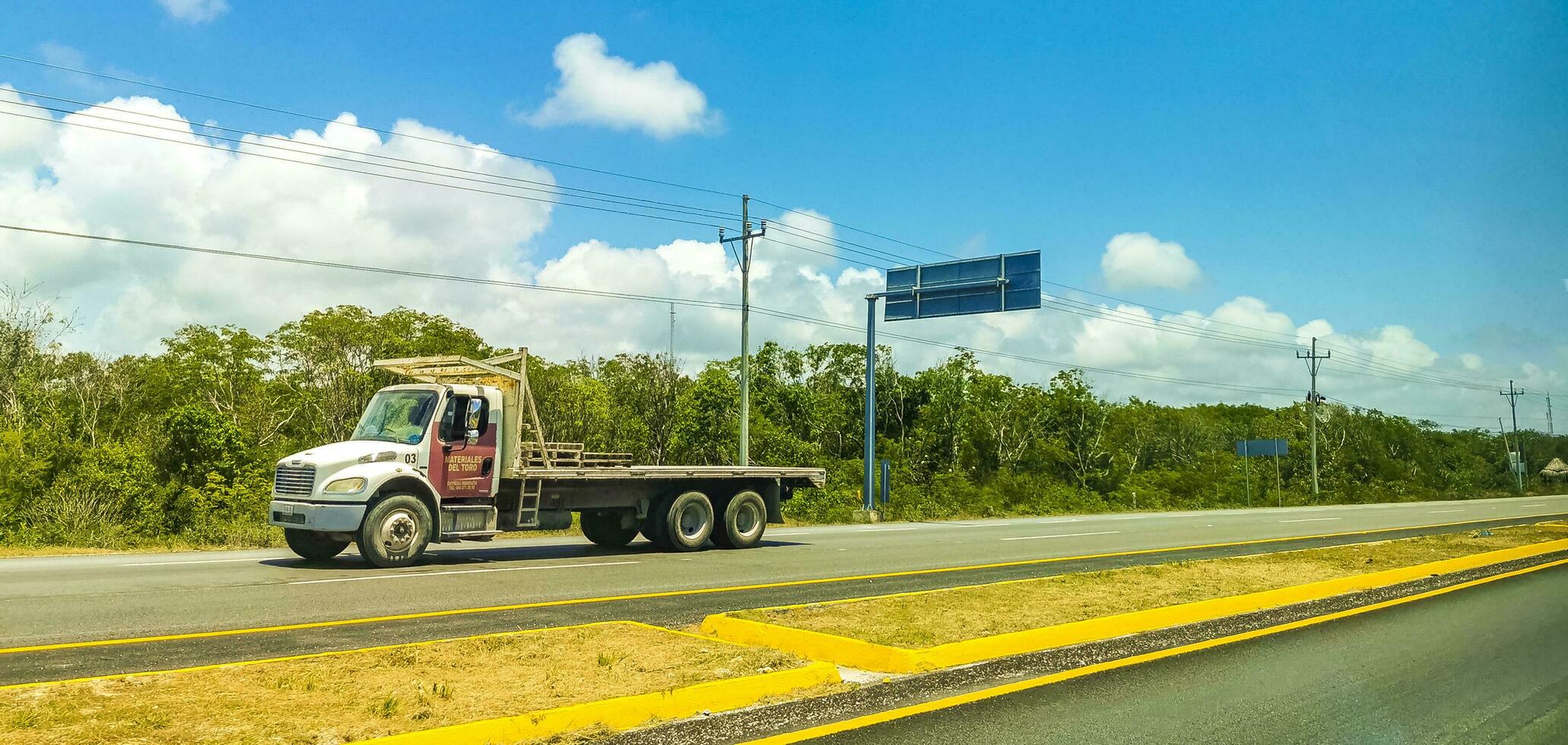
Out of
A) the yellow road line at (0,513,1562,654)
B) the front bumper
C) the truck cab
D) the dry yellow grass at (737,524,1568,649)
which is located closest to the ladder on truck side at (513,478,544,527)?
the truck cab

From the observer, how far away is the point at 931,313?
32406 millimetres

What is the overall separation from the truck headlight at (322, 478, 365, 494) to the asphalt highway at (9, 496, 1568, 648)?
1073 millimetres

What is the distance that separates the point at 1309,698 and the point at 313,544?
12894 mm

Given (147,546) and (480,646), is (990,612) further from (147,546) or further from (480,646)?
(147,546)

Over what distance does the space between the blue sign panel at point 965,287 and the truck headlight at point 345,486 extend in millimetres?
20755

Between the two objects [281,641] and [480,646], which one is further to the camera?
[281,641]

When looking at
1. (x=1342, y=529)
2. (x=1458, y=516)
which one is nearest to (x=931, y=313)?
(x=1342, y=529)

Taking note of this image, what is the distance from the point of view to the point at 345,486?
14008 millimetres

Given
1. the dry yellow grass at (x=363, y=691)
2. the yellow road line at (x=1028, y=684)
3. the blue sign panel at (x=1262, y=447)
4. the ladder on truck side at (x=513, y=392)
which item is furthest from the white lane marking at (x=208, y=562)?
the blue sign panel at (x=1262, y=447)

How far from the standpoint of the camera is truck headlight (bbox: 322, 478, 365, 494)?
14.0 meters

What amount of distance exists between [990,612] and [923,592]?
1.65 m

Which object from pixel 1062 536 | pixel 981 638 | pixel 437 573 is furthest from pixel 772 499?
pixel 981 638

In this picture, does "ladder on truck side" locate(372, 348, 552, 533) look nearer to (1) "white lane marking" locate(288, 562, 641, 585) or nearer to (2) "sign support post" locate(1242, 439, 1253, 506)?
(1) "white lane marking" locate(288, 562, 641, 585)

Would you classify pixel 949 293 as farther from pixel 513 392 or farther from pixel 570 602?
pixel 570 602
